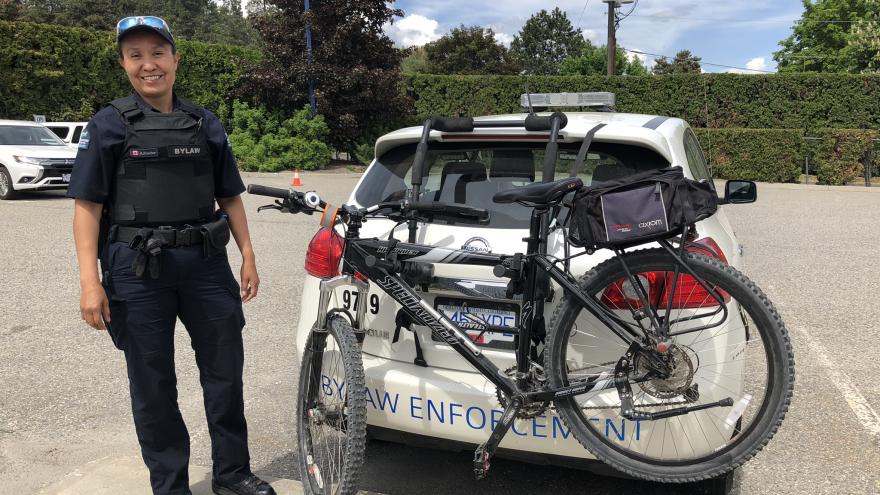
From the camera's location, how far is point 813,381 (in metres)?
4.73

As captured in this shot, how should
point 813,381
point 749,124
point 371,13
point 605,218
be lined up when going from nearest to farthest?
point 605,218
point 813,381
point 371,13
point 749,124

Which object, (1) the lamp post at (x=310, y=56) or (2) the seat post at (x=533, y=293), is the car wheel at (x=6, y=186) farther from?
(2) the seat post at (x=533, y=293)

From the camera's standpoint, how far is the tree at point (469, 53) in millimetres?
69500

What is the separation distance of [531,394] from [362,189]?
54.3 inches

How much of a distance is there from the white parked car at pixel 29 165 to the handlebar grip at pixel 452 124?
→ 43.1ft

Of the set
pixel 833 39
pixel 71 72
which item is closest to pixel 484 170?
pixel 71 72

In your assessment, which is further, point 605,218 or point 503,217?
point 503,217

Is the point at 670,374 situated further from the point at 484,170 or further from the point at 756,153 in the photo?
the point at 756,153

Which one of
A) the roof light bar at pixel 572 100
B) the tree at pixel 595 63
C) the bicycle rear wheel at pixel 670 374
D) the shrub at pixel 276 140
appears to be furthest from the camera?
the tree at pixel 595 63

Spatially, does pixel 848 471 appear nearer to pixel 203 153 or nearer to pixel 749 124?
pixel 203 153

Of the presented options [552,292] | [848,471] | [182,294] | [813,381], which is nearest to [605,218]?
[552,292]

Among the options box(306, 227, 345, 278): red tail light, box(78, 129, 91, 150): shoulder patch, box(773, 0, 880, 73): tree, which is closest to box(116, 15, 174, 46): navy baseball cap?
box(78, 129, 91, 150): shoulder patch

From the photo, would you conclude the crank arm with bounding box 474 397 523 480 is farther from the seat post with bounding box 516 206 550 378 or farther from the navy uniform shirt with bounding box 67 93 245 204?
the navy uniform shirt with bounding box 67 93 245 204

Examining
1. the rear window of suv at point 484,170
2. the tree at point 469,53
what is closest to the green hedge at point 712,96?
the rear window of suv at point 484,170
